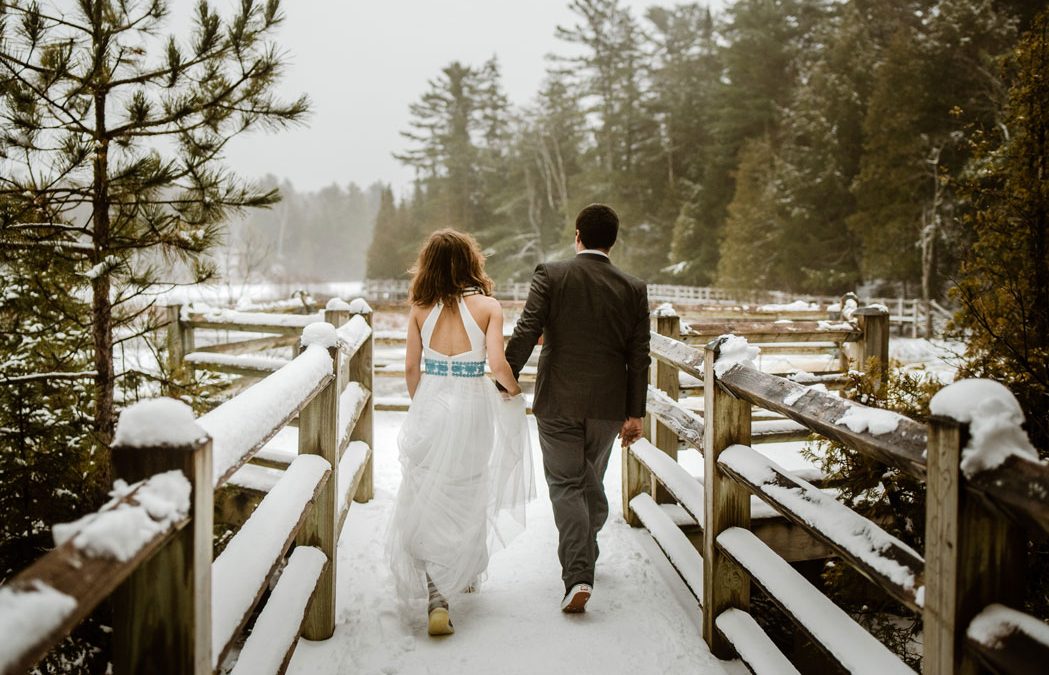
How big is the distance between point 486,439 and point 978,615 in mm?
2221

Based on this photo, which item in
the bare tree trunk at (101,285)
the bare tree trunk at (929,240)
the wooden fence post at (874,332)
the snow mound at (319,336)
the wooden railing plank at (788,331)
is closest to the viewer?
the snow mound at (319,336)

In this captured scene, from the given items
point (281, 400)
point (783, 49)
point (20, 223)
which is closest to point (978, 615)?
point (281, 400)

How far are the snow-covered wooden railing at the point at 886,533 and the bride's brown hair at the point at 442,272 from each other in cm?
130

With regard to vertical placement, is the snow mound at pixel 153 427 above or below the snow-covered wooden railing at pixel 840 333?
above

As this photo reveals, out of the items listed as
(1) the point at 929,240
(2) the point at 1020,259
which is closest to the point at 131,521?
(2) the point at 1020,259

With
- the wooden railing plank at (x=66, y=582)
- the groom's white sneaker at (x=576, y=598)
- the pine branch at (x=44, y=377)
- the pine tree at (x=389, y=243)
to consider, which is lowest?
the groom's white sneaker at (x=576, y=598)

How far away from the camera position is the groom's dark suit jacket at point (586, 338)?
126 inches

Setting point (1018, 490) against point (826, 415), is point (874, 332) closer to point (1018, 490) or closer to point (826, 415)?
point (826, 415)

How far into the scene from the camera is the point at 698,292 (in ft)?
99.5

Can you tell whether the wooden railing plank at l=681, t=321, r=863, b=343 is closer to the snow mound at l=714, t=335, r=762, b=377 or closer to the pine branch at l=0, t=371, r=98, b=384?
the snow mound at l=714, t=335, r=762, b=377

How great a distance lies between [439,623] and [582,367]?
1.40 meters

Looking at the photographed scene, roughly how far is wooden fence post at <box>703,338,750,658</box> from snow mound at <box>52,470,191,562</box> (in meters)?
2.22

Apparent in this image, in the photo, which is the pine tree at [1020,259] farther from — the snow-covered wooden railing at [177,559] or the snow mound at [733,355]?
the snow-covered wooden railing at [177,559]

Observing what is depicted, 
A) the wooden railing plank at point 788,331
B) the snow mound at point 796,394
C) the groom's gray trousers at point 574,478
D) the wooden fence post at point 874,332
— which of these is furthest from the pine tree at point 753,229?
the snow mound at point 796,394
